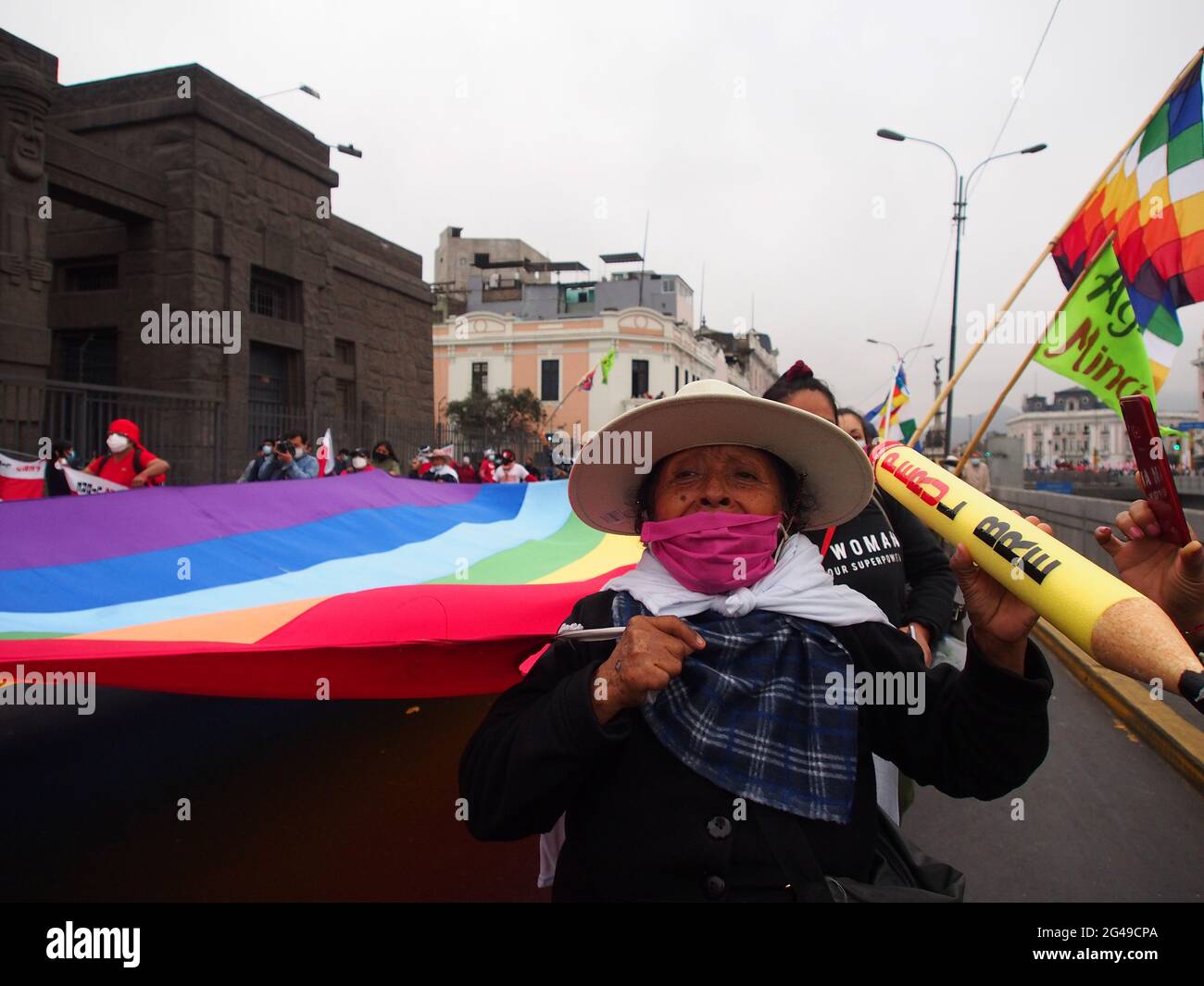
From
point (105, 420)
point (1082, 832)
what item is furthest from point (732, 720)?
point (105, 420)

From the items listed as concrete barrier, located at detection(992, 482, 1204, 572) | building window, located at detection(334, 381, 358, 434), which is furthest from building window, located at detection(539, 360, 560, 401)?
concrete barrier, located at detection(992, 482, 1204, 572)

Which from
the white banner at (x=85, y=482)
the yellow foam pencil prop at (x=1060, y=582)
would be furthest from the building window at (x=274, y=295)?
the yellow foam pencil prop at (x=1060, y=582)

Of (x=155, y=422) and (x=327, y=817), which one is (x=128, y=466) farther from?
(x=327, y=817)

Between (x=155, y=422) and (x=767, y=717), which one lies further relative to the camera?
(x=155, y=422)

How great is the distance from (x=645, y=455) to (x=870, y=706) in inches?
32.0

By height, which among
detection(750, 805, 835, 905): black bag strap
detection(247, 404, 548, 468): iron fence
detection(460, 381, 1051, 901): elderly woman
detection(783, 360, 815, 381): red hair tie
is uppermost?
detection(247, 404, 548, 468): iron fence

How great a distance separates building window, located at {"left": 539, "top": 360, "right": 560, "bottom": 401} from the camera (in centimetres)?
4841

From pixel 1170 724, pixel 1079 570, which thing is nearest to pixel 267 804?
pixel 1079 570

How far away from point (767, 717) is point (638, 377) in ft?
154

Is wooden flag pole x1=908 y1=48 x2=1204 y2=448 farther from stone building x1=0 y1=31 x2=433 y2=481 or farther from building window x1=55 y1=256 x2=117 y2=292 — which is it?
building window x1=55 y1=256 x2=117 y2=292

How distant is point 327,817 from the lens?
368cm

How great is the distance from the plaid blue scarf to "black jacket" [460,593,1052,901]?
4cm
